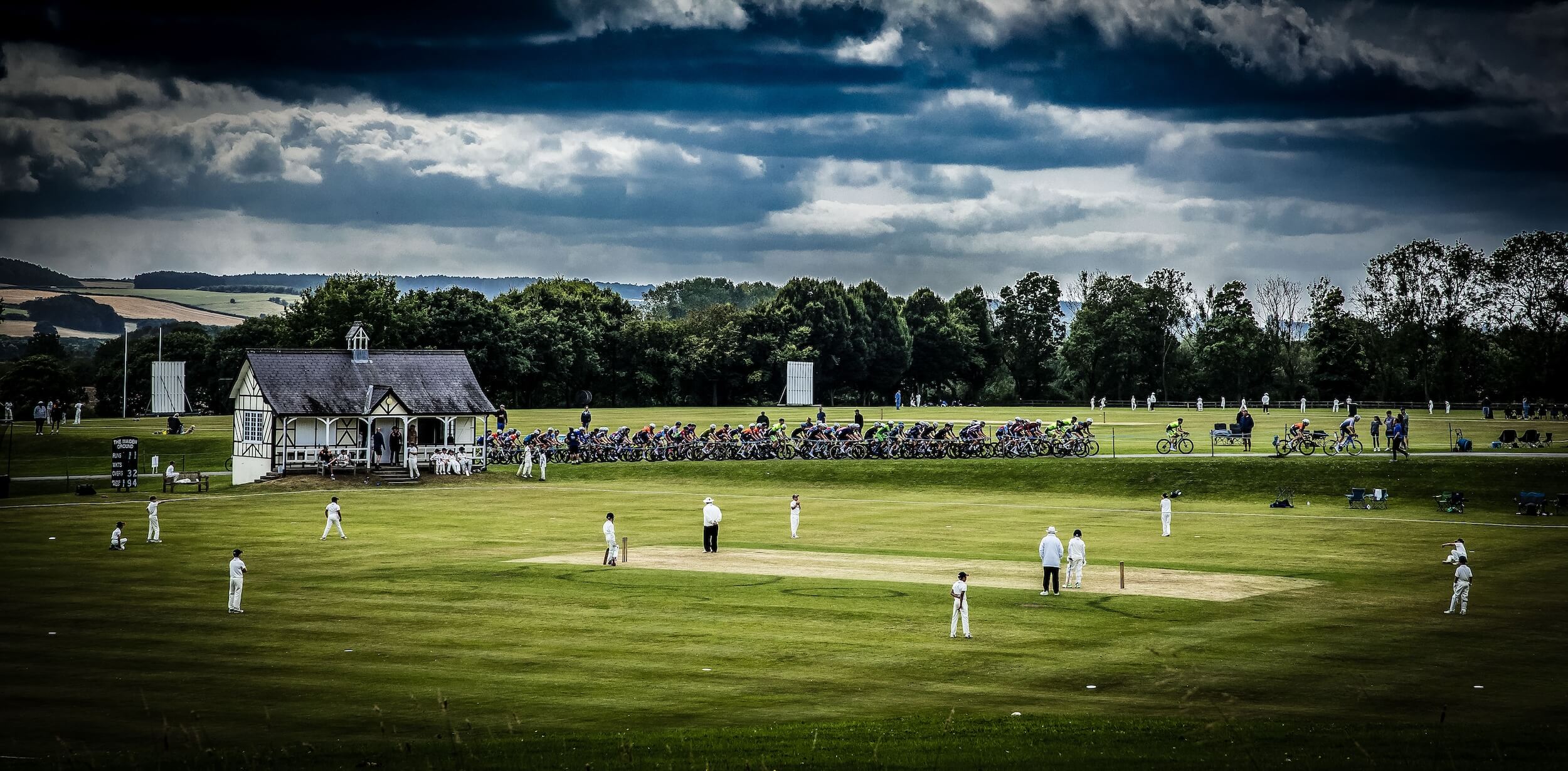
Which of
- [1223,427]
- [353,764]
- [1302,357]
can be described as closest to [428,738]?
[353,764]

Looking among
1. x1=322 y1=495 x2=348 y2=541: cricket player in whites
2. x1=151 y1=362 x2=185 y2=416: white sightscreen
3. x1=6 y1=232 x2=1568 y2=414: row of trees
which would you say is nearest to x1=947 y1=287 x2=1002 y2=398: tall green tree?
x1=6 y1=232 x2=1568 y2=414: row of trees

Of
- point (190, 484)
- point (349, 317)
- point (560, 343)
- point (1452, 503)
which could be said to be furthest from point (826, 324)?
point (1452, 503)

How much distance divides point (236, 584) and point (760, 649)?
12403mm

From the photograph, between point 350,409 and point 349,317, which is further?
point 349,317

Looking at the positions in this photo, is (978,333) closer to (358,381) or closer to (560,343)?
(560,343)

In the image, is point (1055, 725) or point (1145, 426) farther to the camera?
point (1145, 426)

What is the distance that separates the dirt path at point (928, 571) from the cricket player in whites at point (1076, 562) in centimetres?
36

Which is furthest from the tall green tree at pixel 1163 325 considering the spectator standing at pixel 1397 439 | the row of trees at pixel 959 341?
the spectator standing at pixel 1397 439

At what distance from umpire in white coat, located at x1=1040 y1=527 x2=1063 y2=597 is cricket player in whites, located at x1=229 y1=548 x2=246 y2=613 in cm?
1885

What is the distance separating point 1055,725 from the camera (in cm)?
1984

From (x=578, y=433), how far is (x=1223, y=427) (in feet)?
120

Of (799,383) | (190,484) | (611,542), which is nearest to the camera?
(611,542)

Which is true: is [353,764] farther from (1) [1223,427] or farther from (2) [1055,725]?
(1) [1223,427]

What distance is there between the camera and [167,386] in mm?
112625
